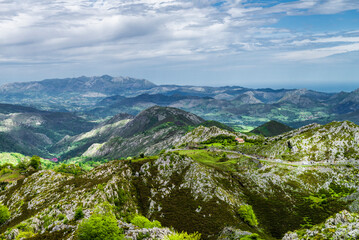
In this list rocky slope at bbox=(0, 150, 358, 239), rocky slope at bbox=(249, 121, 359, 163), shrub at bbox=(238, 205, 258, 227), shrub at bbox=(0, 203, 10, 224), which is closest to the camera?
rocky slope at bbox=(0, 150, 358, 239)

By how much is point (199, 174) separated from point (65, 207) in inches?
2814

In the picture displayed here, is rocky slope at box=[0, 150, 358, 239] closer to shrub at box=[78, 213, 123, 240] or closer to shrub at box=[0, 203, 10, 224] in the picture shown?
shrub at box=[0, 203, 10, 224]

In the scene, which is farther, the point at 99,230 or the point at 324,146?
the point at 324,146

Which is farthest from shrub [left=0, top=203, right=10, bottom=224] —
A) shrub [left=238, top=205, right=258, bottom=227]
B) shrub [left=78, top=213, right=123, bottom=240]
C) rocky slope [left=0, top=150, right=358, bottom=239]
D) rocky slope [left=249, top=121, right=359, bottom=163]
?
rocky slope [left=249, top=121, right=359, bottom=163]

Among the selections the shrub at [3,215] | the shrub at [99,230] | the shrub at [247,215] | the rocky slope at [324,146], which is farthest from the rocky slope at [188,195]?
the rocky slope at [324,146]

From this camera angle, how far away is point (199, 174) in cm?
13000

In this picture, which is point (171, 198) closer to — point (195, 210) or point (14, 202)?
point (195, 210)

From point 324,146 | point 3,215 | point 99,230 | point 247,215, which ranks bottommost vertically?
point 3,215

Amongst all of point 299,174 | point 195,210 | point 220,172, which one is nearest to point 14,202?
point 195,210

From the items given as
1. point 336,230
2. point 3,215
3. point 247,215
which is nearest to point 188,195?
point 247,215

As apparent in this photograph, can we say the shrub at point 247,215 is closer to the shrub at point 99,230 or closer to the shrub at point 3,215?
the shrub at point 99,230

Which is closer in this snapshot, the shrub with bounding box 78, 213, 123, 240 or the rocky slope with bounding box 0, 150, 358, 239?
the shrub with bounding box 78, 213, 123, 240

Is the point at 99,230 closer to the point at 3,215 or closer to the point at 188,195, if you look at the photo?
the point at 188,195

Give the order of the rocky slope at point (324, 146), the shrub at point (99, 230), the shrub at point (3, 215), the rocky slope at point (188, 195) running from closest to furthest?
1. the shrub at point (99, 230)
2. the rocky slope at point (188, 195)
3. the shrub at point (3, 215)
4. the rocky slope at point (324, 146)
